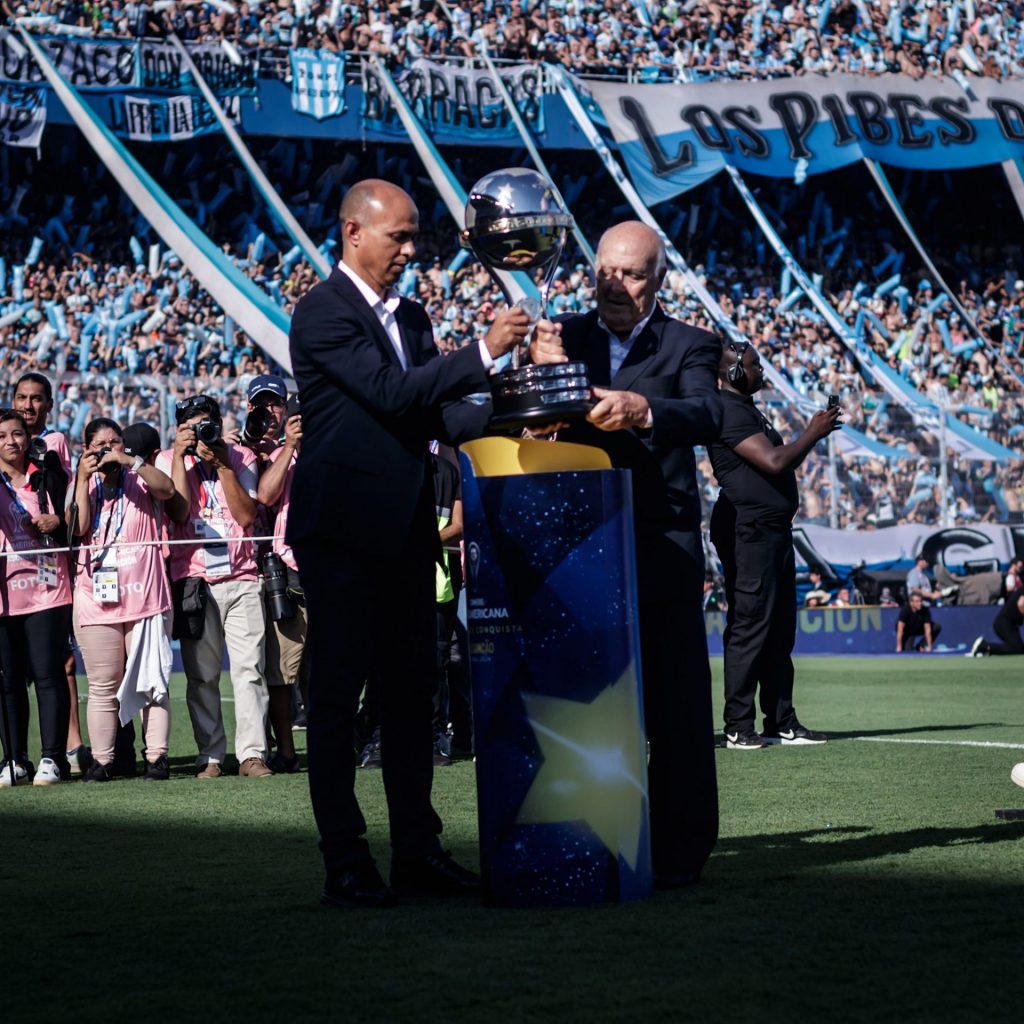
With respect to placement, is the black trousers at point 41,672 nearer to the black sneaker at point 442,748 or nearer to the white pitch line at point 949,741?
the black sneaker at point 442,748

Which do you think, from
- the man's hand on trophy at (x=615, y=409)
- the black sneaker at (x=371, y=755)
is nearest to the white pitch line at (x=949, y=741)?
the black sneaker at (x=371, y=755)

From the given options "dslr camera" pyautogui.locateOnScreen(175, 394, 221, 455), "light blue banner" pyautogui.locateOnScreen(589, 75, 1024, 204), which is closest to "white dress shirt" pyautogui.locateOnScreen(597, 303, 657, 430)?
"dslr camera" pyautogui.locateOnScreen(175, 394, 221, 455)

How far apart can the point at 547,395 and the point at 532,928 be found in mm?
1222

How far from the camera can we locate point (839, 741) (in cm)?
931

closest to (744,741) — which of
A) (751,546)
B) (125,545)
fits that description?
(751,546)

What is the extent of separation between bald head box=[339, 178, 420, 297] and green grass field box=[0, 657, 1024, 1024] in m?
1.63

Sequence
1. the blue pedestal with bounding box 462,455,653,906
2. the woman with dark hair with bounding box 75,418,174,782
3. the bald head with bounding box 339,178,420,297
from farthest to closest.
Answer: the woman with dark hair with bounding box 75,418,174,782 → the bald head with bounding box 339,178,420,297 → the blue pedestal with bounding box 462,455,653,906

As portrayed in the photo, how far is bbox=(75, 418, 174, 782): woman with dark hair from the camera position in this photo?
27.6 ft

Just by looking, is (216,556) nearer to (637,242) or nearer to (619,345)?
(619,345)

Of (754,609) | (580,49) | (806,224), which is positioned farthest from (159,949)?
(806,224)

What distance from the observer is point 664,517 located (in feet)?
15.3

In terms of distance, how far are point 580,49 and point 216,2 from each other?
257 inches

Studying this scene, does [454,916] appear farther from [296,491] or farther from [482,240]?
[482,240]

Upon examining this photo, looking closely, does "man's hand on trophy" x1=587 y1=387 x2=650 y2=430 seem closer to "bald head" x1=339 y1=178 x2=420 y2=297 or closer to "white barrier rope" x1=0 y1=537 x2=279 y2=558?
"bald head" x1=339 y1=178 x2=420 y2=297
